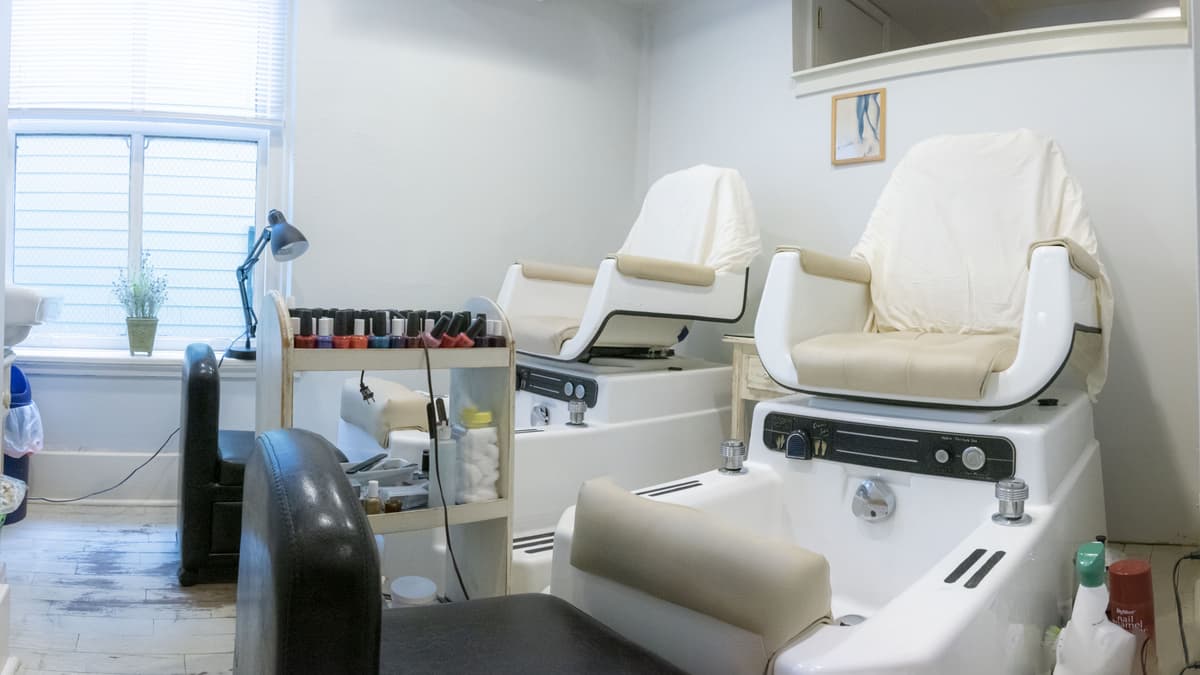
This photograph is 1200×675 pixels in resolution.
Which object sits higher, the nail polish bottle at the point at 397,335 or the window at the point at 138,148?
the window at the point at 138,148

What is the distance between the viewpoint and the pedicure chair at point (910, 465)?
38.2 inches

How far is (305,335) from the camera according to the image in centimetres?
151

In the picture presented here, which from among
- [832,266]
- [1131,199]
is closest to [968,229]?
[832,266]

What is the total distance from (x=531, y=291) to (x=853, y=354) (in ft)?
5.00

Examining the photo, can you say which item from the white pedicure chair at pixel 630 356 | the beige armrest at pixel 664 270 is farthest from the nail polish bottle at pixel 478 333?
the beige armrest at pixel 664 270

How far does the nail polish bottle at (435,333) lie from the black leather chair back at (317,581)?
0.87 meters

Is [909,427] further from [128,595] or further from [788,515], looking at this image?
[128,595]

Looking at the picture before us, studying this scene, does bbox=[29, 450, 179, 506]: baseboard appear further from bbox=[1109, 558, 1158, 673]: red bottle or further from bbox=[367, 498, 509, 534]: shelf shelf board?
bbox=[1109, 558, 1158, 673]: red bottle

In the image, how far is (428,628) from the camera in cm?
103

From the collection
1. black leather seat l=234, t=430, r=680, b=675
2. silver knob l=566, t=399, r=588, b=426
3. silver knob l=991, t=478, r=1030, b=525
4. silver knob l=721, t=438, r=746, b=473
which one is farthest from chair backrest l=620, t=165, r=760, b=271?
black leather seat l=234, t=430, r=680, b=675

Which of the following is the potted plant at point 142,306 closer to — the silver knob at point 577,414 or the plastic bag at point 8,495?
the plastic bag at point 8,495

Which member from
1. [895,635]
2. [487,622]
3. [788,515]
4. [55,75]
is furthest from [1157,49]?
[55,75]

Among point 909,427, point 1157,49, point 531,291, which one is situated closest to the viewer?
point 909,427

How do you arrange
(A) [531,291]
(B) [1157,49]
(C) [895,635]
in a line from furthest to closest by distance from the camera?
(A) [531,291], (B) [1157,49], (C) [895,635]
